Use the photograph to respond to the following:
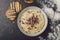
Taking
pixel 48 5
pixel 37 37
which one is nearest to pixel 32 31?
pixel 37 37

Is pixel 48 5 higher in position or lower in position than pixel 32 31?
higher

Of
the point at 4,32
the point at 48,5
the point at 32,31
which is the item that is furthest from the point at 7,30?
the point at 48,5

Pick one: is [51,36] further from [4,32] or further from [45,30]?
[4,32]

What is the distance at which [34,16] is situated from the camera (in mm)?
973

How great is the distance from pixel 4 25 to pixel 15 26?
2.0 inches

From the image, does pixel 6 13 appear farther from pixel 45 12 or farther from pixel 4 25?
pixel 45 12

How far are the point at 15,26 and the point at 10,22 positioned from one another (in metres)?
0.03

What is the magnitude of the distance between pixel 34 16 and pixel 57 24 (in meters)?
0.11

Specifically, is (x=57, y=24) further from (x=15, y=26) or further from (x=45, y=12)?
(x=15, y=26)

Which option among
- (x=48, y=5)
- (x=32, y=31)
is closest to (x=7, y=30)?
(x=32, y=31)

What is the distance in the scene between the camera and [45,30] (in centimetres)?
97

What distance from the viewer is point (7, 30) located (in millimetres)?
975

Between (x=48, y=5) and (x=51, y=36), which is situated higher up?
(x=48, y=5)

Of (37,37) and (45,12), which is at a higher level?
(45,12)
